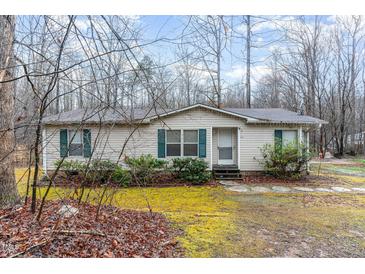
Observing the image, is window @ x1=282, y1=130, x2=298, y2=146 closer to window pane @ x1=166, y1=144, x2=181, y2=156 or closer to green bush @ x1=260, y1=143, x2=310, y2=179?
green bush @ x1=260, y1=143, x2=310, y2=179

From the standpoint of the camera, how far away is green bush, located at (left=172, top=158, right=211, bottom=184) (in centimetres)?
831

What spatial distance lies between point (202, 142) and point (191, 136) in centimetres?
45

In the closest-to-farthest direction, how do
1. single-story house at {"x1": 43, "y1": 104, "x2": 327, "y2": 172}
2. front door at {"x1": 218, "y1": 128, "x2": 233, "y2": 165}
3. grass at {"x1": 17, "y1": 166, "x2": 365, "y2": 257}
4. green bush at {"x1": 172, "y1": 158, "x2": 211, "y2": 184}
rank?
grass at {"x1": 17, "y1": 166, "x2": 365, "y2": 257}, green bush at {"x1": 172, "y1": 158, "x2": 211, "y2": 184}, single-story house at {"x1": 43, "y1": 104, "x2": 327, "y2": 172}, front door at {"x1": 218, "y1": 128, "x2": 233, "y2": 165}

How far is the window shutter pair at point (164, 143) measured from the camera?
9008 mm

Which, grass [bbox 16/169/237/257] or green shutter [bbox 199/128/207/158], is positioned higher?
green shutter [bbox 199/128/207/158]

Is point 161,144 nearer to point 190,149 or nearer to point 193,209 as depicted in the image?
point 190,149

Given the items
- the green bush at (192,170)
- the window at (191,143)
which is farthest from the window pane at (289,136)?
the window at (191,143)

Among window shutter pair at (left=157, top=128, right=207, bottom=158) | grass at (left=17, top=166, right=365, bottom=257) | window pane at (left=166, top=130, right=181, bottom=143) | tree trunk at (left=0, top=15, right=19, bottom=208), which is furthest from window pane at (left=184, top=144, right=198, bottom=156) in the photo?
tree trunk at (left=0, top=15, right=19, bottom=208)

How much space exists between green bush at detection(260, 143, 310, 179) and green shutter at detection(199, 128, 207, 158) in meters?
2.21

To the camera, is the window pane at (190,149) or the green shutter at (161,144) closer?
the green shutter at (161,144)

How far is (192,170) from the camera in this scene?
27.8ft

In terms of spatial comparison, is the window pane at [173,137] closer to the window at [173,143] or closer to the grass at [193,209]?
the window at [173,143]

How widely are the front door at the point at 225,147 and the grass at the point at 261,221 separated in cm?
259

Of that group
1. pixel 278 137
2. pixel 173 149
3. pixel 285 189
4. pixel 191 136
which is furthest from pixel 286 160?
pixel 173 149
